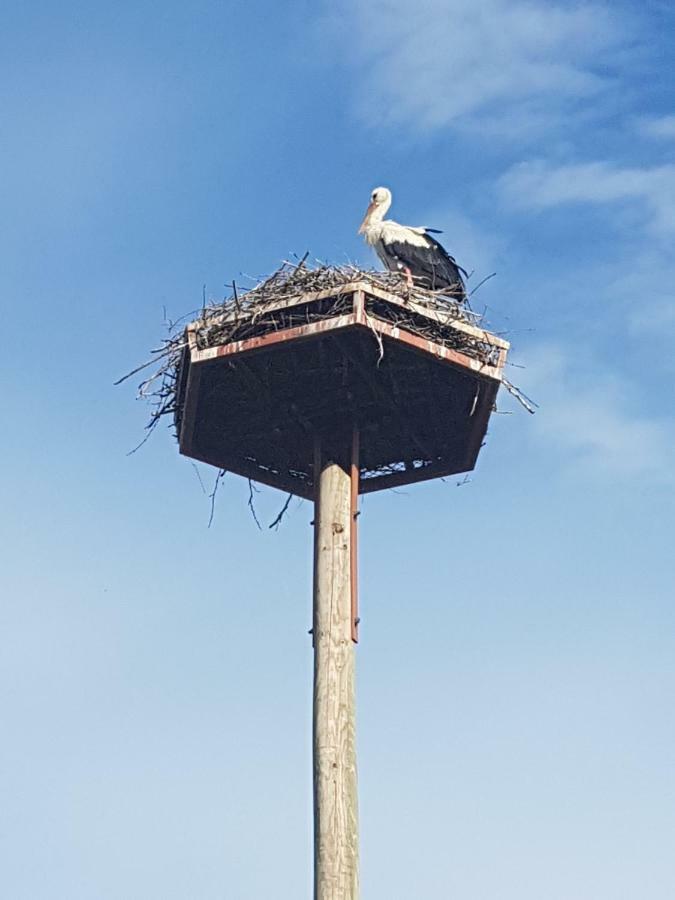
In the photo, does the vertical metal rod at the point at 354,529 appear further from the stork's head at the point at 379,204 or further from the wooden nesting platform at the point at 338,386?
the stork's head at the point at 379,204

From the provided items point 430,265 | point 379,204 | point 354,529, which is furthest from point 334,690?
point 379,204

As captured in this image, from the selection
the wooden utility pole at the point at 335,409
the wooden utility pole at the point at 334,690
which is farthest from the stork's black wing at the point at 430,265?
the wooden utility pole at the point at 334,690

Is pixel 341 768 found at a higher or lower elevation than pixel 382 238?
lower

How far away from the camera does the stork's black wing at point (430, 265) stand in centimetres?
1404

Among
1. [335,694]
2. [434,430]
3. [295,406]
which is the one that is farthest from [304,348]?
[335,694]

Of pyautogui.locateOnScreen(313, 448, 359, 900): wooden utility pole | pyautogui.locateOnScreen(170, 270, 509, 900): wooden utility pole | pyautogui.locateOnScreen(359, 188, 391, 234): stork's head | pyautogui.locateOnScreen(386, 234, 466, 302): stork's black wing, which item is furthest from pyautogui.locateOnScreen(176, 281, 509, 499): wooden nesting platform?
pyautogui.locateOnScreen(359, 188, 391, 234): stork's head

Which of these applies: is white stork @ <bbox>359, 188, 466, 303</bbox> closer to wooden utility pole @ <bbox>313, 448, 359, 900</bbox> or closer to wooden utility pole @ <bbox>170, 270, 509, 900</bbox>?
wooden utility pole @ <bbox>170, 270, 509, 900</bbox>

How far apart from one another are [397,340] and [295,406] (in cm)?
144

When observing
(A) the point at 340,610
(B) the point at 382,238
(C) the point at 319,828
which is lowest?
(C) the point at 319,828

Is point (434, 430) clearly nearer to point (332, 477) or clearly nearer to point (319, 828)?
point (332, 477)

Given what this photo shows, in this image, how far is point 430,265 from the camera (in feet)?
47.1

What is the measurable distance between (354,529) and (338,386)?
122cm

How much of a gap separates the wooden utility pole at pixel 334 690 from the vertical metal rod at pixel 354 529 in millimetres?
12

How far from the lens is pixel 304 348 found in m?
11.8
